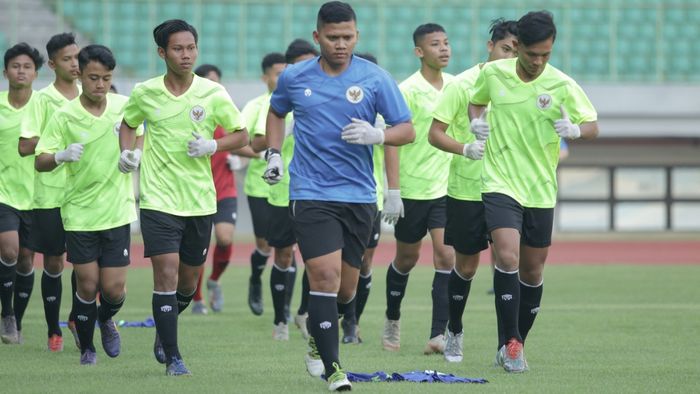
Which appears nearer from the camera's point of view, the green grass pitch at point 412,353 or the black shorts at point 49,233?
the green grass pitch at point 412,353

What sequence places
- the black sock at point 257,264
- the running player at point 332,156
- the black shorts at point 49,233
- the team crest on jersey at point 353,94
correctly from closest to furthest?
the running player at point 332,156 → the team crest on jersey at point 353,94 → the black shorts at point 49,233 → the black sock at point 257,264

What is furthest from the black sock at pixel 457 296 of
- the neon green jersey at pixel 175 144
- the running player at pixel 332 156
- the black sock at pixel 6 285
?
the black sock at pixel 6 285

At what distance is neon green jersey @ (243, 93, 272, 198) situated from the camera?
11.8m

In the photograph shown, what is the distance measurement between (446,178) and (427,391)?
3.34 metres

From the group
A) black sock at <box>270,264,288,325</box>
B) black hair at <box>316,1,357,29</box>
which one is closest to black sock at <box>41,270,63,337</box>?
black sock at <box>270,264,288,325</box>

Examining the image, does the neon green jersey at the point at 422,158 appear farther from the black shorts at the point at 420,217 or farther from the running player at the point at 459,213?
the running player at the point at 459,213

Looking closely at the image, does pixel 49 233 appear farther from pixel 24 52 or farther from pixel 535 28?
pixel 535 28

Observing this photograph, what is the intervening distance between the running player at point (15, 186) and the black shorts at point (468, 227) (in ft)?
11.8

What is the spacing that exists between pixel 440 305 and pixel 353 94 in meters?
3.01

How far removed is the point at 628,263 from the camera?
23.1m

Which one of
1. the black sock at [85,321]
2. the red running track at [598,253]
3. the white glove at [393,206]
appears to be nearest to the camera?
the white glove at [393,206]

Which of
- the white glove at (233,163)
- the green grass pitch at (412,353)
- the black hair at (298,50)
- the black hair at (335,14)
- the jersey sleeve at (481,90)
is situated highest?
the black hair at (335,14)

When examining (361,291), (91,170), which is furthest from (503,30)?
(91,170)

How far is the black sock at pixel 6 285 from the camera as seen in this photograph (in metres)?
10.9
